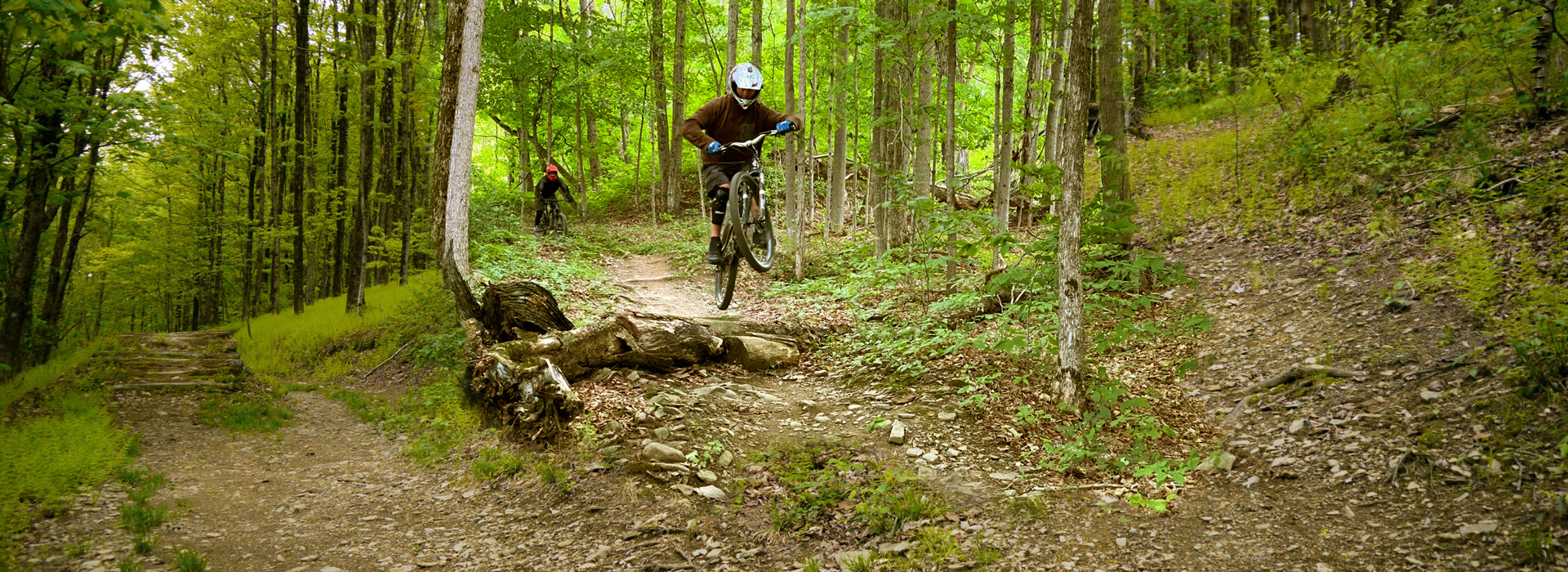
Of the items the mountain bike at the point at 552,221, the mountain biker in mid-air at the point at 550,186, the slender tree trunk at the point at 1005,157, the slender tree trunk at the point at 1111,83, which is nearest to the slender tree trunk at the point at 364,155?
the mountain biker in mid-air at the point at 550,186

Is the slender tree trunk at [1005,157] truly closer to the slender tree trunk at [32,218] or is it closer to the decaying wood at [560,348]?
the decaying wood at [560,348]

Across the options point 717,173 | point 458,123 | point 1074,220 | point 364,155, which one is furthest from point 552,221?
Result: point 1074,220

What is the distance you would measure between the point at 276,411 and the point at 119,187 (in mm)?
16151

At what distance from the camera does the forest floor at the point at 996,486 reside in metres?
3.74

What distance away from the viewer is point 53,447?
23.3 feet

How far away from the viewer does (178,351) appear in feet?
37.4

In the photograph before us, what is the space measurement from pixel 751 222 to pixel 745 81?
1516mm

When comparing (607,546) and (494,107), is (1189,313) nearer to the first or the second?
(607,546)

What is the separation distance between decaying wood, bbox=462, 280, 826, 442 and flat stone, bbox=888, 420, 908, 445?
226 cm

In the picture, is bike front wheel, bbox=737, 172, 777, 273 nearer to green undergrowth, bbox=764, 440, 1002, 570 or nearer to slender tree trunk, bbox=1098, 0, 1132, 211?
green undergrowth, bbox=764, 440, 1002, 570

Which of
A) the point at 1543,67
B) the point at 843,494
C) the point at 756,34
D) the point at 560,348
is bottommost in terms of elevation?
the point at 843,494

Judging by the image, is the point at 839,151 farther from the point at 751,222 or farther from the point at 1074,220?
the point at 1074,220

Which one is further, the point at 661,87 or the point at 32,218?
the point at 661,87

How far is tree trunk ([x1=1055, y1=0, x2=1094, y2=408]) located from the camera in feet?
17.5
